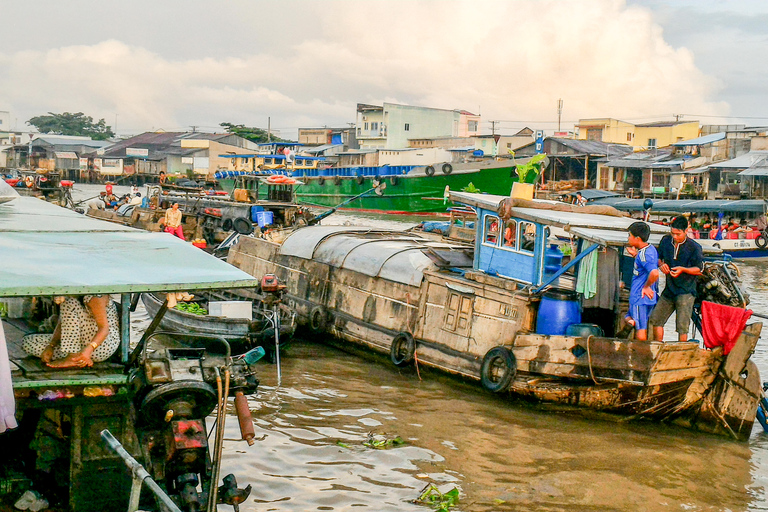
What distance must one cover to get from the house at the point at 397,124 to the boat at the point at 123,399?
5277 centimetres

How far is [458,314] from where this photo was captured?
9.55 meters

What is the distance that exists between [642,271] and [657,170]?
33.5 meters

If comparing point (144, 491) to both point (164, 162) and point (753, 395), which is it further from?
point (164, 162)

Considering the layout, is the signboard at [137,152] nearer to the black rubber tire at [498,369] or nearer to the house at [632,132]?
the house at [632,132]

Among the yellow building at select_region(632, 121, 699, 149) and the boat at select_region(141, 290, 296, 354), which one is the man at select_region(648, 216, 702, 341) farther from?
the yellow building at select_region(632, 121, 699, 149)

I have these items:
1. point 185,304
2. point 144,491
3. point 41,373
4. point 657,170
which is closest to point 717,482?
point 144,491

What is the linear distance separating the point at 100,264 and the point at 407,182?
110 feet

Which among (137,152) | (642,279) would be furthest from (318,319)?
(137,152)

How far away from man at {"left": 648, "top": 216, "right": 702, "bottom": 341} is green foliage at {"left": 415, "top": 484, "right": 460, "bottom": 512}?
333 centimetres

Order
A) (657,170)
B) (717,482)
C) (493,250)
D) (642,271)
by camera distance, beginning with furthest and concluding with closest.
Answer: (657,170)
(493,250)
(642,271)
(717,482)

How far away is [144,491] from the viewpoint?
4.92 meters

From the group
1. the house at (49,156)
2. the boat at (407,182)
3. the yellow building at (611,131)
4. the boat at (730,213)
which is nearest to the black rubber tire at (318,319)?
the boat at (730,213)

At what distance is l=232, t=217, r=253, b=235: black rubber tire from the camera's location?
63.1ft

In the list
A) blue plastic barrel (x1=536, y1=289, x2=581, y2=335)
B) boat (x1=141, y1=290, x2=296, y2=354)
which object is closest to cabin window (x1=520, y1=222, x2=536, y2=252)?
blue plastic barrel (x1=536, y1=289, x2=581, y2=335)
